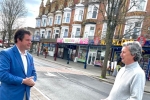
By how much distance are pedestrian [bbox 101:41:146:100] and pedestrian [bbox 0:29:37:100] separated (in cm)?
132

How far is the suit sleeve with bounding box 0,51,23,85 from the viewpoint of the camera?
2436 millimetres

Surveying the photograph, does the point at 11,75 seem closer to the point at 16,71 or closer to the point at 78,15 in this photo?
the point at 16,71

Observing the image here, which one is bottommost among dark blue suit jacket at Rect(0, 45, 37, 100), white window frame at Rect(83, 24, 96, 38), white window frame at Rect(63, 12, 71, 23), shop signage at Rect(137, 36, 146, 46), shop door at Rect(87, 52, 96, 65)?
shop door at Rect(87, 52, 96, 65)

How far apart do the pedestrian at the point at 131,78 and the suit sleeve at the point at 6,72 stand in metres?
1.46

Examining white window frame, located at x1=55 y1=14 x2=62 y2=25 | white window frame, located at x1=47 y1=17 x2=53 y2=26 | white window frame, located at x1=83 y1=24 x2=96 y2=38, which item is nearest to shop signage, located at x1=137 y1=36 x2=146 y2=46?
white window frame, located at x1=83 y1=24 x2=96 y2=38

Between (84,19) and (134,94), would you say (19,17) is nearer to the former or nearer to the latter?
(84,19)

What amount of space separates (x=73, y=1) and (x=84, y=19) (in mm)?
6647

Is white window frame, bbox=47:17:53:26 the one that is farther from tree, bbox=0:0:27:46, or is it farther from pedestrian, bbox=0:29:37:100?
pedestrian, bbox=0:29:37:100

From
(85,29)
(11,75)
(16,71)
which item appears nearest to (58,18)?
(85,29)

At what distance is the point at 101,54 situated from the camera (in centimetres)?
2375

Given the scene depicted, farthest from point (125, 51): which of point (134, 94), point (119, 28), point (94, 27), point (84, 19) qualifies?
point (84, 19)

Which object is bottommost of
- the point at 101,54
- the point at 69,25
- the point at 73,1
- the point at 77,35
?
the point at 101,54

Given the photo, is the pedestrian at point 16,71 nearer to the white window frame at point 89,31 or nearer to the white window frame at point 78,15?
the white window frame at point 89,31

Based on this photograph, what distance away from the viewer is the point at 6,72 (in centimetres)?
245
